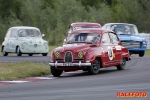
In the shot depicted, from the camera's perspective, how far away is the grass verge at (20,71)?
1933cm

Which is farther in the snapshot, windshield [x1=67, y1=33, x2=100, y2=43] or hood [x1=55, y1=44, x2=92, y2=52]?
windshield [x1=67, y1=33, x2=100, y2=43]

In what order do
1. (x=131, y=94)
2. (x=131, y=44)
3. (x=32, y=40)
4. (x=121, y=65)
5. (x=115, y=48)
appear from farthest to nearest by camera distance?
1. (x=32, y=40)
2. (x=131, y=44)
3. (x=121, y=65)
4. (x=115, y=48)
5. (x=131, y=94)

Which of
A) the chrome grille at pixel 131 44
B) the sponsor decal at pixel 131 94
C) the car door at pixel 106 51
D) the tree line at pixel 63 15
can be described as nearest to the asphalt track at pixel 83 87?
the sponsor decal at pixel 131 94

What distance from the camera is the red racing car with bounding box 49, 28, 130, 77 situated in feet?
63.2

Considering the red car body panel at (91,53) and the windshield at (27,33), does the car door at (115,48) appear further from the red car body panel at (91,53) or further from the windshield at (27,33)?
the windshield at (27,33)

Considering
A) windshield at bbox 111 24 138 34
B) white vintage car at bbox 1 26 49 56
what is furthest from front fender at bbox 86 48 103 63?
white vintage car at bbox 1 26 49 56

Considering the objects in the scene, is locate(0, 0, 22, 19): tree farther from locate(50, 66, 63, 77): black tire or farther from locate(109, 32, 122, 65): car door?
locate(50, 66, 63, 77): black tire

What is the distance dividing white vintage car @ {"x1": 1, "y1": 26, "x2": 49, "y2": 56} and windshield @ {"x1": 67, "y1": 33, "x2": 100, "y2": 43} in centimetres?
1185

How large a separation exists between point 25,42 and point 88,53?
1364 cm

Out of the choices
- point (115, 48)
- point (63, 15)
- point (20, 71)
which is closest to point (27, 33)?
point (115, 48)

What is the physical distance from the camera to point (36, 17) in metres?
73.9

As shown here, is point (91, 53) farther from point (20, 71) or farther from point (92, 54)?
point (20, 71)

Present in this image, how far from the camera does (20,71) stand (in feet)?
67.2

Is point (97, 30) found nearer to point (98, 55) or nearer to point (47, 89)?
point (98, 55)
